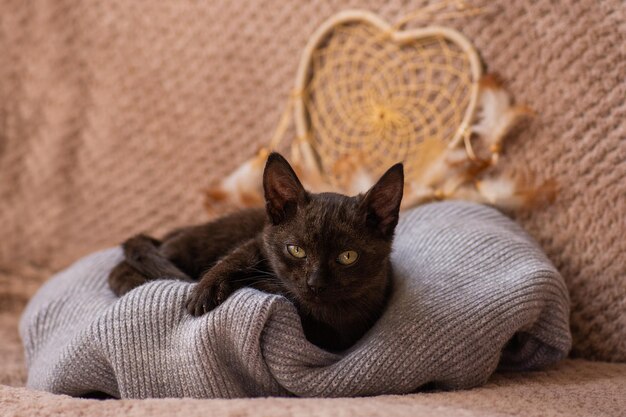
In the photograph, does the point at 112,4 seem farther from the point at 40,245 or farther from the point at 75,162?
the point at 40,245

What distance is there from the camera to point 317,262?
1.00m

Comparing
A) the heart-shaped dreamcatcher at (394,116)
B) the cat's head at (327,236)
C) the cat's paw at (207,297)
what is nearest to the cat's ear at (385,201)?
the cat's head at (327,236)

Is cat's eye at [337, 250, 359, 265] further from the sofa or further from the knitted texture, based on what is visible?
the knitted texture

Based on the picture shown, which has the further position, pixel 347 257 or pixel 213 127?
pixel 213 127

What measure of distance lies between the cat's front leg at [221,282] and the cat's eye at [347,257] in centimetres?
15

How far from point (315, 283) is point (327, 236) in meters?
0.08

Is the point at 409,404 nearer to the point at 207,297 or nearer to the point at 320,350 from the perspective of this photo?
the point at 320,350

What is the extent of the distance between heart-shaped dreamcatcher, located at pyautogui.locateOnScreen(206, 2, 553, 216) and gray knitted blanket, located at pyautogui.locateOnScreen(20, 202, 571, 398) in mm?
276

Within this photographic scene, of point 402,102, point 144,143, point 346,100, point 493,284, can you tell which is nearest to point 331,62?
point 346,100

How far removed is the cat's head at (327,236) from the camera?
1009 millimetres

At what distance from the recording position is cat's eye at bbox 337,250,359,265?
3.34ft

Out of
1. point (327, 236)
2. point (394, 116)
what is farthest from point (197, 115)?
point (327, 236)

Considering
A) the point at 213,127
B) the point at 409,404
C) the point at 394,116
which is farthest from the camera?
the point at 213,127

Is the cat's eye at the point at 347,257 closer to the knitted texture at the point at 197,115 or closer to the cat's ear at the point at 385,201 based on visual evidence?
the cat's ear at the point at 385,201
